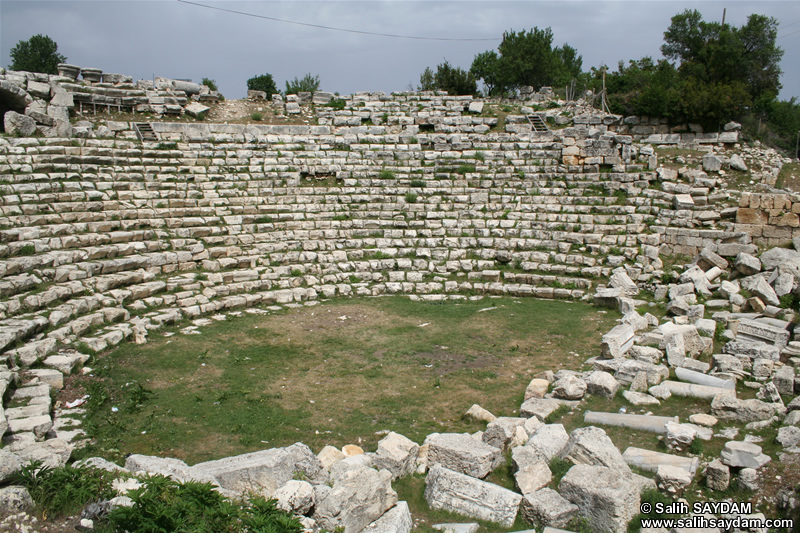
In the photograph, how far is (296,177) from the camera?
16.2 meters

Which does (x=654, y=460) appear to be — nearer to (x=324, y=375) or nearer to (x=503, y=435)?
(x=503, y=435)

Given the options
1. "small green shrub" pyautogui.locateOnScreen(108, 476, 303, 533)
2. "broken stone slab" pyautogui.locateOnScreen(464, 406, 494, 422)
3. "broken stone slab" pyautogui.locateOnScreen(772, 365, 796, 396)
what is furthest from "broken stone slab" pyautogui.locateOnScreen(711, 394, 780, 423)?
"small green shrub" pyautogui.locateOnScreen(108, 476, 303, 533)

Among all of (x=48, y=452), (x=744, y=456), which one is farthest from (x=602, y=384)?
(x=48, y=452)

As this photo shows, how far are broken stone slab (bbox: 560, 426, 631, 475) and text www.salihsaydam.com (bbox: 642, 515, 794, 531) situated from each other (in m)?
0.64

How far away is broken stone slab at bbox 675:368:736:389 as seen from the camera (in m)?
7.64

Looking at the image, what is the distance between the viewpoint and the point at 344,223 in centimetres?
1528

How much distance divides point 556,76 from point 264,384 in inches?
1569

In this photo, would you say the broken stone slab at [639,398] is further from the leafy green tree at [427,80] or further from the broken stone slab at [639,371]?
the leafy green tree at [427,80]

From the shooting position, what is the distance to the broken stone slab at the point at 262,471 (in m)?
5.39

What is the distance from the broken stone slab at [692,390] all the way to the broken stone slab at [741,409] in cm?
46

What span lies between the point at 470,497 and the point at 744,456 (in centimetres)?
260

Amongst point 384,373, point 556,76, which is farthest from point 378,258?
point 556,76

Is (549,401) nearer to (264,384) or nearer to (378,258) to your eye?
(264,384)

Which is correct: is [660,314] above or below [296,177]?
below
